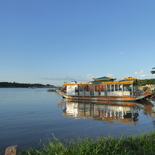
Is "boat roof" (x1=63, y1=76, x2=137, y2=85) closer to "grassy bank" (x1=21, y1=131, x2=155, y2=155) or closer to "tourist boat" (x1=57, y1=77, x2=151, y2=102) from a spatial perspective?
"tourist boat" (x1=57, y1=77, x2=151, y2=102)

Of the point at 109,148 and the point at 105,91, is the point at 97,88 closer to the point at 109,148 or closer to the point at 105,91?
the point at 105,91

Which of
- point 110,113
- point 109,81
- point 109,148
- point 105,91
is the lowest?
point 110,113

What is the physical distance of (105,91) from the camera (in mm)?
32469

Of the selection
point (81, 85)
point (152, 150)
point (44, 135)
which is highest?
point (81, 85)

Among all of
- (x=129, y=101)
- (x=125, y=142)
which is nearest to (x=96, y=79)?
(x=129, y=101)

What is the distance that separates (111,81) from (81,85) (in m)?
6.33

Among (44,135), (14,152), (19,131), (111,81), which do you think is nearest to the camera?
(14,152)

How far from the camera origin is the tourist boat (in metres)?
28.8

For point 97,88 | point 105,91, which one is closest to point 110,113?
point 105,91

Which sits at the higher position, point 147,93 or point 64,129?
point 147,93

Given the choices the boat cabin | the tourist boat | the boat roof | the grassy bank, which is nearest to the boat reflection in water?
the tourist boat

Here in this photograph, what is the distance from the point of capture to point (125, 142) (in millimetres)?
6414

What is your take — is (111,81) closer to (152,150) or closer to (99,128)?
(99,128)

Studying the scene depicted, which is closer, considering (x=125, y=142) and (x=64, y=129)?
(x=125, y=142)
